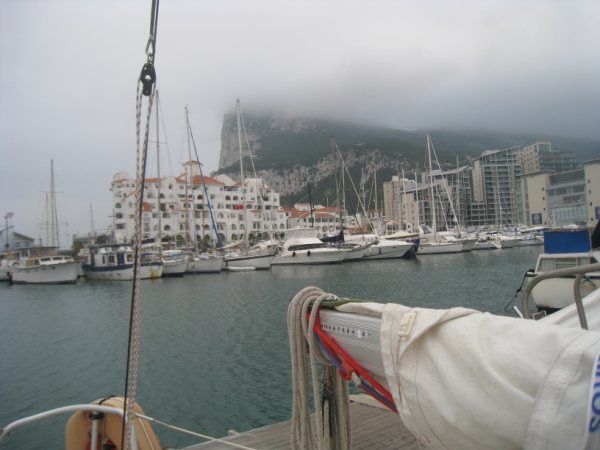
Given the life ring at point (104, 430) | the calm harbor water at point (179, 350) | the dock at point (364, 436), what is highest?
the life ring at point (104, 430)

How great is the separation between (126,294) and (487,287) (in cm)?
2449

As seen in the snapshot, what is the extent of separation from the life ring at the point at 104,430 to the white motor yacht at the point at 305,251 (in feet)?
143

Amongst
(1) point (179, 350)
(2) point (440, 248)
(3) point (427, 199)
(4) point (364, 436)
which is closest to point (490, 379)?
(4) point (364, 436)

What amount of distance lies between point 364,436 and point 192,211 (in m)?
69.9

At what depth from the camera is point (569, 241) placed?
44.0ft

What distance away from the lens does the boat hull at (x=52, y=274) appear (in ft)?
139

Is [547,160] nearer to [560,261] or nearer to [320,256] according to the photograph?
[320,256]

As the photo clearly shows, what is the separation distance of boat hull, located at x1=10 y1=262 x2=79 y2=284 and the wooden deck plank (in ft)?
142

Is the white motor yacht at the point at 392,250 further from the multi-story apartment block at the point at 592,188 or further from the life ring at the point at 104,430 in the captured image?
the multi-story apartment block at the point at 592,188

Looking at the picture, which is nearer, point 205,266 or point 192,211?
point 205,266

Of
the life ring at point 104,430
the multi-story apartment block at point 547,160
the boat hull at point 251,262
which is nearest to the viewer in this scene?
the life ring at point 104,430

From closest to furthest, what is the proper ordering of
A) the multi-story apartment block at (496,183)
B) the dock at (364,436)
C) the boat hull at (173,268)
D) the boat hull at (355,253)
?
the dock at (364,436), the boat hull at (173,268), the boat hull at (355,253), the multi-story apartment block at (496,183)

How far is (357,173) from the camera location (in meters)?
176

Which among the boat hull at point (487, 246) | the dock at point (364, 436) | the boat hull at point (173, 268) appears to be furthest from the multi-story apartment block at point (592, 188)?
the dock at point (364, 436)
